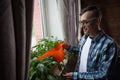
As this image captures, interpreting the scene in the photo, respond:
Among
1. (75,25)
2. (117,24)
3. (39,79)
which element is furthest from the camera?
(117,24)

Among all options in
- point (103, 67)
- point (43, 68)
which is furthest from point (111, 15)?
point (43, 68)

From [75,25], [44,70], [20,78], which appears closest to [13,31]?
[20,78]

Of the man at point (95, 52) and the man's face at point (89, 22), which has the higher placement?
the man's face at point (89, 22)

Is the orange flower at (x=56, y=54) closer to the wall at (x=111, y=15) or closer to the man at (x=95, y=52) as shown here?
the man at (x=95, y=52)

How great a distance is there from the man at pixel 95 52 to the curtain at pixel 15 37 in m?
0.58

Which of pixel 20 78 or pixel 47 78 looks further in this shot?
pixel 47 78

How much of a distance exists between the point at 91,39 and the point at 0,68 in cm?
89

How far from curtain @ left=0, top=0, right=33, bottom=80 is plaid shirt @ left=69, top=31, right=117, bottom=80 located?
0.60 metres

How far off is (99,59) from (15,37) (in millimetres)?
754

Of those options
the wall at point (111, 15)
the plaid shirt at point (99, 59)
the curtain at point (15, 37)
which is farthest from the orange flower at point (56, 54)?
the wall at point (111, 15)

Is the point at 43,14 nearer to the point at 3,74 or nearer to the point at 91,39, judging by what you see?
the point at 91,39

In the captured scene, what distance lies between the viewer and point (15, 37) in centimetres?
→ 88

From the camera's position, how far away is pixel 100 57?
1.45 m

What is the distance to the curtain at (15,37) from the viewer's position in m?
0.80
